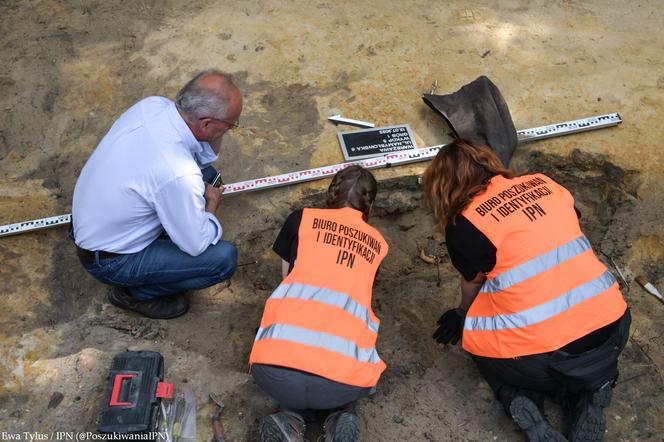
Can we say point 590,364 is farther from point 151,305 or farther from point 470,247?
point 151,305

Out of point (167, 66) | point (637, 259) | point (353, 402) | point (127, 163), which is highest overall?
point (127, 163)

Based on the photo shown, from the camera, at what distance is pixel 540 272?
2.81 meters

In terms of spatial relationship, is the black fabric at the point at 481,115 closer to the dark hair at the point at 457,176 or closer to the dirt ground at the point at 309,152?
the dirt ground at the point at 309,152

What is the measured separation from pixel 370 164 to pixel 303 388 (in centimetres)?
218

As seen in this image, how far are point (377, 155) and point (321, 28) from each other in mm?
1682

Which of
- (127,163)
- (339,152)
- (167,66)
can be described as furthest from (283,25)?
(127,163)

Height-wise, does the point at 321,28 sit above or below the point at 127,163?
below

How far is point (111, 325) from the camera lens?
360 cm

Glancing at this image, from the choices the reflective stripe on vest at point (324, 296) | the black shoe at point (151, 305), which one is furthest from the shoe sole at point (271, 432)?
the black shoe at point (151, 305)

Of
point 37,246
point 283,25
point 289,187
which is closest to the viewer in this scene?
point 37,246

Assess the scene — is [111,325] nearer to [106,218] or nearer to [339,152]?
[106,218]

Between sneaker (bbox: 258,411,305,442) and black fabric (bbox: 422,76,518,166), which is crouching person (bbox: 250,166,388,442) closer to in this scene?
sneaker (bbox: 258,411,305,442)

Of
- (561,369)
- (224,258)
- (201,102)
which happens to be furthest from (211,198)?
(561,369)

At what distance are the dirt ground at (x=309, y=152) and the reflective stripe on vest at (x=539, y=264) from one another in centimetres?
93
